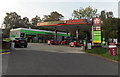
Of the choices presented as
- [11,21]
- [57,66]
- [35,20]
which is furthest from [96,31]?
[35,20]

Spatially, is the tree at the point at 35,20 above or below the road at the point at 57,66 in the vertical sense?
above

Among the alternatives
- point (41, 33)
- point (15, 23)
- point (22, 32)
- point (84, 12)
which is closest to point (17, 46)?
point (22, 32)

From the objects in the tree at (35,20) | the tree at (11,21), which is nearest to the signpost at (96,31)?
the tree at (11,21)

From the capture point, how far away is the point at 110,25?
148ft

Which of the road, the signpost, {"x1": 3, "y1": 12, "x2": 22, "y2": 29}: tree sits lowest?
the road

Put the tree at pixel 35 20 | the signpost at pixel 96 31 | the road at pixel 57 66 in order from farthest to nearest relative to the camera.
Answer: the tree at pixel 35 20, the signpost at pixel 96 31, the road at pixel 57 66

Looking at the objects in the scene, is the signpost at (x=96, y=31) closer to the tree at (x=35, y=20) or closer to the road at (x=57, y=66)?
the road at (x=57, y=66)

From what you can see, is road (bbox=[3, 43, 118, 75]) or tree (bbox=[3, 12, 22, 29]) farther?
tree (bbox=[3, 12, 22, 29])

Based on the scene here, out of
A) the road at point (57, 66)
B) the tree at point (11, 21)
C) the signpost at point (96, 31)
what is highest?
the tree at point (11, 21)

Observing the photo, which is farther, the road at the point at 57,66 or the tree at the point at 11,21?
the tree at the point at 11,21

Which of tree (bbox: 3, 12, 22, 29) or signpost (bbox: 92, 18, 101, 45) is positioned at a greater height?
tree (bbox: 3, 12, 22, 29)

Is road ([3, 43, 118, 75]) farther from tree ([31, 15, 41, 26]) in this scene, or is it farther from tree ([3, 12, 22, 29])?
tree ([31, 15, 41, 26])

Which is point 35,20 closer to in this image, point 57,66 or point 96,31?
point 96,31

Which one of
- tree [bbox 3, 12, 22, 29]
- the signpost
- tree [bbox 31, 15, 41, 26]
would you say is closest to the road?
the signpost
